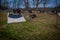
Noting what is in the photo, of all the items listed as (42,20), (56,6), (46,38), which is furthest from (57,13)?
(46,38)

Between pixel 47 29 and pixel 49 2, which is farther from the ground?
pixel 49 2

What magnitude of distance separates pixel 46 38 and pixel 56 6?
58cm

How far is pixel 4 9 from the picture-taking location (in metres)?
2.65

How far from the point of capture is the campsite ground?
2559mm

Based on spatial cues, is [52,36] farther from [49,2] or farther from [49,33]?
[49,2]

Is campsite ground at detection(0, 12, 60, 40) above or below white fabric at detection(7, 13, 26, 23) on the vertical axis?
below

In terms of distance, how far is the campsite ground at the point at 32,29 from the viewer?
2.56 meters

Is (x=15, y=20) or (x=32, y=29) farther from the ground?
(x=15, y=20)

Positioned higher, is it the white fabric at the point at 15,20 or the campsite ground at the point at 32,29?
the white fabric at the point at 15,20

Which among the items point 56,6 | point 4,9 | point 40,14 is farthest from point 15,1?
point 56,6

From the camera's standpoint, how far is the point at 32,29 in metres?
2.60

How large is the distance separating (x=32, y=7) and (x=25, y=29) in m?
0.40

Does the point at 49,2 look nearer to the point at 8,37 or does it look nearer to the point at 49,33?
the point at 49,33

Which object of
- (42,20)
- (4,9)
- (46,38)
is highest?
(4,9)
